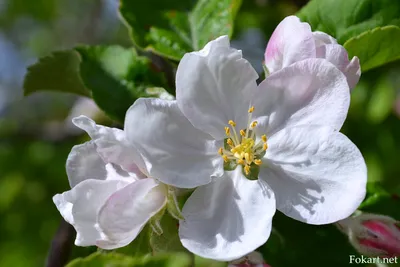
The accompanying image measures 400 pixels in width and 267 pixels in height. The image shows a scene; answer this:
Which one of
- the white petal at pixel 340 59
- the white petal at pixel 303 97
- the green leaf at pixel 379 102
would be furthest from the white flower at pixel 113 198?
the green leaf at pixel 379 102

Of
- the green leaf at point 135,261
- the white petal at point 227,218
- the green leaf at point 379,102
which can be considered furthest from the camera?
the green leaf at point 379,102

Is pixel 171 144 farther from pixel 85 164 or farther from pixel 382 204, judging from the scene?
pixel 382 204

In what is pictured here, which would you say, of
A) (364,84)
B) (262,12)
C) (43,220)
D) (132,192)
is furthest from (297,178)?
(43,220)

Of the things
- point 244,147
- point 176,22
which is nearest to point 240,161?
point 244,147

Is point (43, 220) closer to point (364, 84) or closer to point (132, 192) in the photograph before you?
point (364, 84)

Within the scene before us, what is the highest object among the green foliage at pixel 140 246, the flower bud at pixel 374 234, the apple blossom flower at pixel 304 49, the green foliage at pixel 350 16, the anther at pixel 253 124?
the apple blossom flower at pixel 304 49

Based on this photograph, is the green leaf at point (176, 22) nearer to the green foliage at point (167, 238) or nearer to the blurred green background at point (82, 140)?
the blurred green background at point (82, 140)
